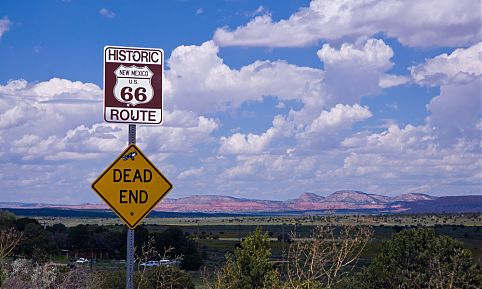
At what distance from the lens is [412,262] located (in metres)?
37.1

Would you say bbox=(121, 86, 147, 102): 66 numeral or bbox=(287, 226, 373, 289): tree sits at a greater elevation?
bbox=(121, 86, 147, 102): 66 numeral

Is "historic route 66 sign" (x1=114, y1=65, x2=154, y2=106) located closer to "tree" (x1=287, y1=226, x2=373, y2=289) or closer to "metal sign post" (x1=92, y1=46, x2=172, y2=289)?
"metal sign post" (x1=92, y1=46, x2=172, y2=289)

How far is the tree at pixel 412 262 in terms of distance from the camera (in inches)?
1388

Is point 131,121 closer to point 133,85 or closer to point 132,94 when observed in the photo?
point 132,94

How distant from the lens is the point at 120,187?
27.4 ft

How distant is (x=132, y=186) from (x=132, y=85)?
4.16 ft

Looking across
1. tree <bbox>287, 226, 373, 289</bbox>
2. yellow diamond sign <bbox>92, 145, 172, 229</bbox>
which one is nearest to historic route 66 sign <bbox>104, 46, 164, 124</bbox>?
yellow diamond sign <bbox>92, 145, 172, 229</bbox>

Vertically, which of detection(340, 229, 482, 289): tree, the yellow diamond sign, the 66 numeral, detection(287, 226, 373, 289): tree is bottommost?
detection(340, 229, 482, 289): tree

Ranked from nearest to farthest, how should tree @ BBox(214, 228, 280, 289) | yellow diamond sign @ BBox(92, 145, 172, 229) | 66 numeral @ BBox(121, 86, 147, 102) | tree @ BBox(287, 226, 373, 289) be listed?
yellow diamond sign @ BBox(92, 145, 172, 229) < 66 numeral @ BBox(121, 86, 147, 102) < tree @ BBox(287, 226, 373, 289) < tree @ BBox(214, 228, 280, 289)

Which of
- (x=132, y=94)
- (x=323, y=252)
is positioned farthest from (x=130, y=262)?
(x=323, y=252)

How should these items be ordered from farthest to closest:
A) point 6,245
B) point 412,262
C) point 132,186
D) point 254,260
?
point 412,262 < point 254,260 < point 6,245 < point 132,186

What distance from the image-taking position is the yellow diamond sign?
27.3 feet

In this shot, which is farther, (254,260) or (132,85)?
(254,260)

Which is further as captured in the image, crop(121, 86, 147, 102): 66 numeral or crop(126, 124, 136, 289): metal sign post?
crop(121, 86, 147, 102): 66 numeral
